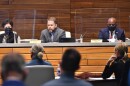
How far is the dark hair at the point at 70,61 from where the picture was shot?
2.83m

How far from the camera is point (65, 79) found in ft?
9.12

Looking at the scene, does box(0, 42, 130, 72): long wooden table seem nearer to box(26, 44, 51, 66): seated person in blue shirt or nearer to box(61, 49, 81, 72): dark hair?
box(26, 44, 51, 66): seated person in blue shirt

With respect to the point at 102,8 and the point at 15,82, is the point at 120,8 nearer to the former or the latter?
the point at 102,8

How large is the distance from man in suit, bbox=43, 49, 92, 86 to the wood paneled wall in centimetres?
736

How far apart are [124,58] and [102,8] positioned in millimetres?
5360

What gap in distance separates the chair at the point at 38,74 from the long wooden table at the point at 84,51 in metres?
2.27

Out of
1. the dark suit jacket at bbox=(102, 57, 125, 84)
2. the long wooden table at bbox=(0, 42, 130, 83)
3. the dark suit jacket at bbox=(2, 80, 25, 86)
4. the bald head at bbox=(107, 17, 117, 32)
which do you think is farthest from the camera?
the bald head at bbox=(107, 17, 117, 32)

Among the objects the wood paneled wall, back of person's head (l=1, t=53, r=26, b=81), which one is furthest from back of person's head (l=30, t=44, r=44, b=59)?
the wood paneled wall

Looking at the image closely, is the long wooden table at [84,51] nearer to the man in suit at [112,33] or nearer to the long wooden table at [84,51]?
the long wooden table at [84,51]

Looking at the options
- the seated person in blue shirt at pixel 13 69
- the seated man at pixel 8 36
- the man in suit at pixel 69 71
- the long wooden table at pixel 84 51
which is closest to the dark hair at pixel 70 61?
the man in suit at pixel 69 71

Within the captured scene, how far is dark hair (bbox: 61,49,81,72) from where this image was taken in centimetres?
283

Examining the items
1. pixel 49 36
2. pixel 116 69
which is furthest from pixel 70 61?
pixel 49 36

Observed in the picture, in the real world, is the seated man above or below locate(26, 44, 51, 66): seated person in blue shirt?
above

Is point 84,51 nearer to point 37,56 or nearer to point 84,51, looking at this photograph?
point 84,51
